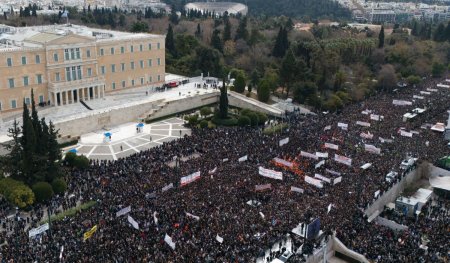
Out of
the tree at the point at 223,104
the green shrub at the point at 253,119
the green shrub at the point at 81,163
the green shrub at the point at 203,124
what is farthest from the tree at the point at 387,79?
the green shrub at the point at 81,163

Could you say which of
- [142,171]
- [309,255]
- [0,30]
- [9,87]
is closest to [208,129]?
[142,171]

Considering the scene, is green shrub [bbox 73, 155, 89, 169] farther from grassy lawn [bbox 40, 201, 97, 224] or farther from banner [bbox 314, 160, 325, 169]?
banner [bbox 314, 160, 325, 169]

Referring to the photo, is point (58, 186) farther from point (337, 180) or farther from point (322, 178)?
point (337, 180)

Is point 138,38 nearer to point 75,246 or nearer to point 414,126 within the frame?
point 414,126

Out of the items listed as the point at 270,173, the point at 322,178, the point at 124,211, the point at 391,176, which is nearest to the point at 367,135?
the point at 391,176

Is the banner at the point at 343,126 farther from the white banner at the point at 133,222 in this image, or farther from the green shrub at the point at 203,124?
the white banner at the point at 133,222

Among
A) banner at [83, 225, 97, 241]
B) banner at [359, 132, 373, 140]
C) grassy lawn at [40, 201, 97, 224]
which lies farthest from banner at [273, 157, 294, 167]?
banner at [83, 225, 97, 241]

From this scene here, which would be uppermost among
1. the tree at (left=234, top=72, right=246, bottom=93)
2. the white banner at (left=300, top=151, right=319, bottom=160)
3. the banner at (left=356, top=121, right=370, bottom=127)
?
the tree at (left=234, top=72, right=246, bottom=93)
